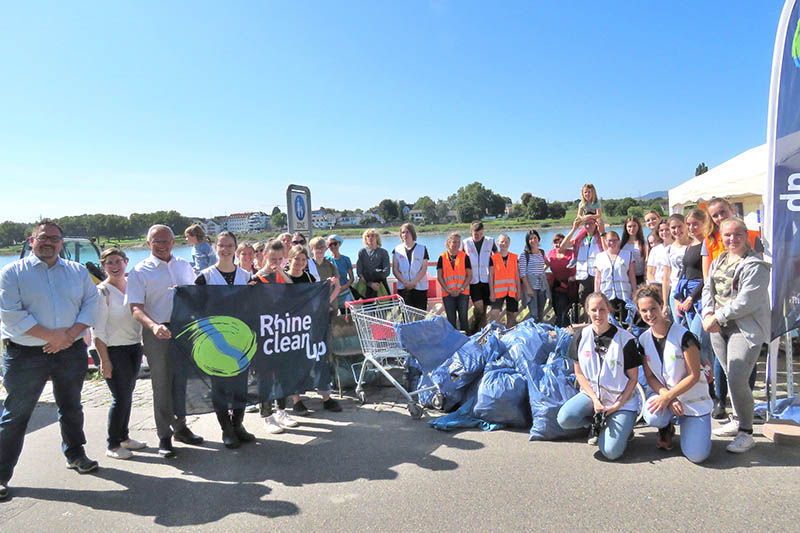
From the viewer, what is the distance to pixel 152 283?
425 cm

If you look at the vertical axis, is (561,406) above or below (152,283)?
below

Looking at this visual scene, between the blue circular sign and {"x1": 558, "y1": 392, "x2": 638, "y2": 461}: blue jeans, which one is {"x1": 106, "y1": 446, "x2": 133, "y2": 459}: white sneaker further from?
the blue circular sign

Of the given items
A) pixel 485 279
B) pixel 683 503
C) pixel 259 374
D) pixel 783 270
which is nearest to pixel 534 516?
pixel 683 503

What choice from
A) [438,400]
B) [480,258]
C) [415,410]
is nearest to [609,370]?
[438,400]

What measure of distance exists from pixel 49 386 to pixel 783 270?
29.5 feet

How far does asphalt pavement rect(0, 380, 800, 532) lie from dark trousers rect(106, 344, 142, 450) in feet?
0.85

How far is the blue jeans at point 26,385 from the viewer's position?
12.2ft

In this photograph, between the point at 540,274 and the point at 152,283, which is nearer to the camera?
the point at 152,283

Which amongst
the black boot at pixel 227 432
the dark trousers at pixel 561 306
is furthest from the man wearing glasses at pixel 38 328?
the dark trousers at pixel 561 306

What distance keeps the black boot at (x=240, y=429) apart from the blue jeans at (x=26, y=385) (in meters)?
1.30

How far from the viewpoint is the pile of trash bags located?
443 cm

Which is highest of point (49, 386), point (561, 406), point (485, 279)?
point (485, 279)

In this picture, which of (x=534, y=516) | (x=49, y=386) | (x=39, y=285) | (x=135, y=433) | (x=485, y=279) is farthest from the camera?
(x=485, y=279)

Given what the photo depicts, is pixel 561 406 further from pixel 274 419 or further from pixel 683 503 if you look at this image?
pixel 274 419
